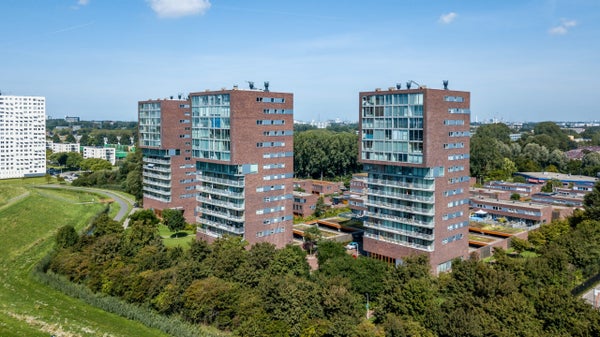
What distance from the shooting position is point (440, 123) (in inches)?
2191

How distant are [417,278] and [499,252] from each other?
42.7 feet

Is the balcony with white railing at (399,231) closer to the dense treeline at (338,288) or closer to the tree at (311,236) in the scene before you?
the tree at (311,236)

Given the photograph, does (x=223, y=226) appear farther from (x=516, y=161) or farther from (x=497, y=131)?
(x=497, y=131)

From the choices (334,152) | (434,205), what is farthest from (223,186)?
(334,152)

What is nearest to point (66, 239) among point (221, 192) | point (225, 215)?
point (225, 215)

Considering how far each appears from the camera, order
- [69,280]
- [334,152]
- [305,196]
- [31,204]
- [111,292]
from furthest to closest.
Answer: [334,152], [31,204], [305,196], [69,280], [111,292]

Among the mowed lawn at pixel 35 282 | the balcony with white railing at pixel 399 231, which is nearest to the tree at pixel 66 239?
the mowed lawn at pixel 35 282

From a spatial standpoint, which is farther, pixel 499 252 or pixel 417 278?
pixel 499 252

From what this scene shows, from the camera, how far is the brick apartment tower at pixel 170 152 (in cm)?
8556

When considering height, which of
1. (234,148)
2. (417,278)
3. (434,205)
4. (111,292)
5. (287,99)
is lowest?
(111,292)

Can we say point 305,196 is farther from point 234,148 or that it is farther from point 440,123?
point 440,123

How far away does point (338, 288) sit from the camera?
1618 inches

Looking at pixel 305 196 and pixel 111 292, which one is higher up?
pixel 305 196

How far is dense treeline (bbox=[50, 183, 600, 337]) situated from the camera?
3678 centimetres
